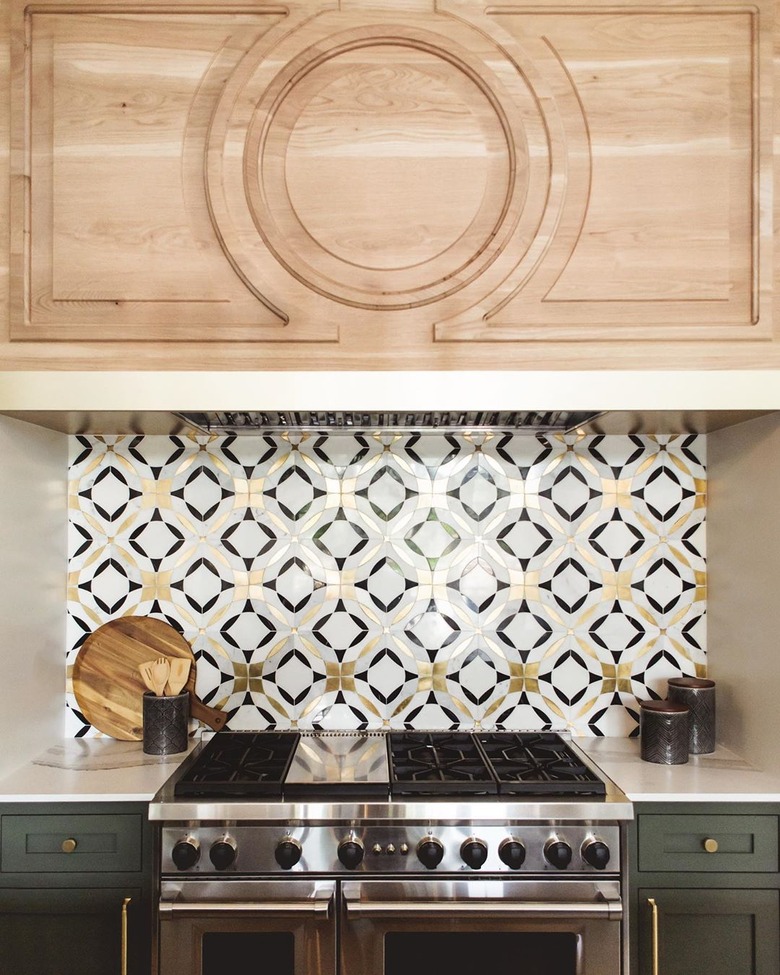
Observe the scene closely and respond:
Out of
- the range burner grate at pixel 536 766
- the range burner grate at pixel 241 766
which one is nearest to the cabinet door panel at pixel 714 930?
the range burner grate at pixel 536 766

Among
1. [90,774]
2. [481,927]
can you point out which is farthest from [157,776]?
[481,927]

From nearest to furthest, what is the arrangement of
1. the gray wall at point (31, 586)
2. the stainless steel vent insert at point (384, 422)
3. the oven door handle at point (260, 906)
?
the oven door handle at point (260, 906) < the gray wall at point (31, 586) < the stainless steel vent insert at point (384, 422)

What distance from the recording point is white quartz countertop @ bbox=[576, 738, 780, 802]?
5.23 feet

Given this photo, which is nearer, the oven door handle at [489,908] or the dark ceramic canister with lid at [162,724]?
the oven door handle at [489,908]

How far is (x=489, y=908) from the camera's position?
1.54 meters

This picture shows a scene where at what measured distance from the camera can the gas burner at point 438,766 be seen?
162 cm

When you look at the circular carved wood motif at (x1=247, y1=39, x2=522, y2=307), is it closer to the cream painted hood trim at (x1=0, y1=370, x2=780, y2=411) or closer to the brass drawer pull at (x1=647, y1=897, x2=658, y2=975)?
the cream painted hood trim at (x1=0, y1=370, x2=780, y2=411)

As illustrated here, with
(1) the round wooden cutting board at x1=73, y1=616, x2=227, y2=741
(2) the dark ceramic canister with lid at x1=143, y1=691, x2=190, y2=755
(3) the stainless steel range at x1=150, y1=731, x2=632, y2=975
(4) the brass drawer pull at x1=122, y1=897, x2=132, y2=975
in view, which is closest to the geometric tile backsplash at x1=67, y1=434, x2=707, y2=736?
(1) the round wooden cutting board at x1=73, y1=616, x2=227, y2=741

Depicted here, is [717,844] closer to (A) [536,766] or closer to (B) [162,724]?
(A) [536,766]

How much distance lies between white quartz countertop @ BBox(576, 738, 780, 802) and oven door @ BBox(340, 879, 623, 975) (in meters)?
0.21

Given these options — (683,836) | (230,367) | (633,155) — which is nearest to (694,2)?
(633,155)

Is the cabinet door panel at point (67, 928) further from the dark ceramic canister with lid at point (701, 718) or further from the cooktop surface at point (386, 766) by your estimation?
the dark ceramic canister with lid at point (701, 718)

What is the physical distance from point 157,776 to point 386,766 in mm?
520

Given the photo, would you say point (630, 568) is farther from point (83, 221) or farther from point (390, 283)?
point (83, 221)
